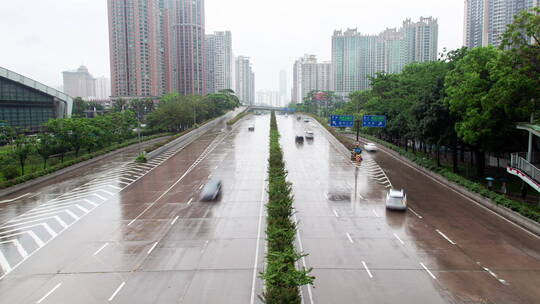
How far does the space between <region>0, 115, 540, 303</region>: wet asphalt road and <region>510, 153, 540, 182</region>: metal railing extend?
477 cm

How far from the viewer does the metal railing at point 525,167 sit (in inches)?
1148

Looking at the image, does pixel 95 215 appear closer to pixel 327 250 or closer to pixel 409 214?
pixel 327 250

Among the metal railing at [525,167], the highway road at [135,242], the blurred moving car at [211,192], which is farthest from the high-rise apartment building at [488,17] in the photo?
the highway road at [135,242]

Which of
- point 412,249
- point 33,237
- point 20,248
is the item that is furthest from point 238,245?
point 33,237

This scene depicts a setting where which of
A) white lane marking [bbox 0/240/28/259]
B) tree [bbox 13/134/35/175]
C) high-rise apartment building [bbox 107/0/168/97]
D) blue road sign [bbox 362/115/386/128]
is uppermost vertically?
high-rise apartment building [bbox 107/0/168/97]

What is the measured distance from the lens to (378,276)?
17.4 metres

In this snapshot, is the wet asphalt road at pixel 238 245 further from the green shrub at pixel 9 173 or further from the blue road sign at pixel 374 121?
the blue road sign at pixel 374 121

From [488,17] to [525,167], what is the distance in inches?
5231

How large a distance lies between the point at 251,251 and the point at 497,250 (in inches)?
482

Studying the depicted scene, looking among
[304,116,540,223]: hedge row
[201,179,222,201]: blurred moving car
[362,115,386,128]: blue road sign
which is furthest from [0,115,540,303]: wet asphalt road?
[362,115,386,128]: blue road sign

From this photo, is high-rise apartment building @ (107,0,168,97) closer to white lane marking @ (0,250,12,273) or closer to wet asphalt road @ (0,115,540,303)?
wet asphalt road @ (0,115,540,303)

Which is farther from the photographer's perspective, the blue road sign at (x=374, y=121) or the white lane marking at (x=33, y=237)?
the blue road sign at (x=374, y=121)

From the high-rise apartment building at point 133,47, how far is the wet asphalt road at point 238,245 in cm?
13430

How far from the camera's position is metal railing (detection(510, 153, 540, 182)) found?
29156mm
